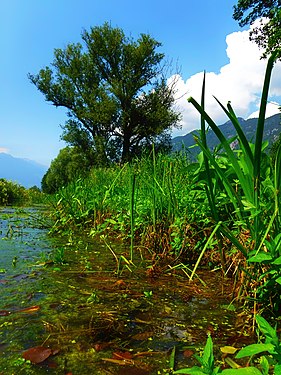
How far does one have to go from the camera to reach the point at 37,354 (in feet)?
3.45

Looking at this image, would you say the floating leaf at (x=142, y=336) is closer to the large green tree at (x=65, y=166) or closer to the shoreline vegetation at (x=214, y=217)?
the shoreline vegetation at (x=214, y=217)

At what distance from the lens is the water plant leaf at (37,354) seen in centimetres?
102

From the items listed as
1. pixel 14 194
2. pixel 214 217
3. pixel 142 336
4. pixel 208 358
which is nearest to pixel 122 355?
pixel 142 336

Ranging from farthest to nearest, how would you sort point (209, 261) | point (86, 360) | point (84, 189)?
1. point (84, 189)
2. point (209, 261)
3. point (86, 360)

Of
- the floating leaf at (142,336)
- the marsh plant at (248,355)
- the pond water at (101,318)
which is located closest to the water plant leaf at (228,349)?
the pond water at (101,318)

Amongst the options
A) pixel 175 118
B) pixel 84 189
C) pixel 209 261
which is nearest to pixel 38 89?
pixel 175 118

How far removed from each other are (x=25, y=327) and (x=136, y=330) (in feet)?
1.47

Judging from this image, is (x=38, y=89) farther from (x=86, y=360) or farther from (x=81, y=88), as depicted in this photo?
(x=86, y=360)

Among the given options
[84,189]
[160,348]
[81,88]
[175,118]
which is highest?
[81,88]

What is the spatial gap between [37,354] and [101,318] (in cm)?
35

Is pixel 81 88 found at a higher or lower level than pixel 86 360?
higher

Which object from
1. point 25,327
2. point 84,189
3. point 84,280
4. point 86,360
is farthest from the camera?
point 84,189

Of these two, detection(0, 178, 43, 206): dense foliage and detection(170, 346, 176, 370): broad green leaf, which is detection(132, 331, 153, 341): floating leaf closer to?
detection(170, 346, 176, 370): broad green leaf

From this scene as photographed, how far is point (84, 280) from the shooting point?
76.9 inches
